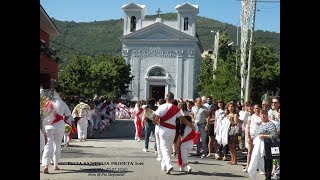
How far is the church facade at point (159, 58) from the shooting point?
73.4m

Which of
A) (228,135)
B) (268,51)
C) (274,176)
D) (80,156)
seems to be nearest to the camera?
(274,176)

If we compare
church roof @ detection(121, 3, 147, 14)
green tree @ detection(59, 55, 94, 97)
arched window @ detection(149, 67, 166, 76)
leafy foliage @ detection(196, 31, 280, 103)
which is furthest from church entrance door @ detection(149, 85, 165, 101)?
green tree @ detection(59, 55, 94, 97)

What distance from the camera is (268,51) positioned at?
148 feet

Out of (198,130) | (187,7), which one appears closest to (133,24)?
(187,7)

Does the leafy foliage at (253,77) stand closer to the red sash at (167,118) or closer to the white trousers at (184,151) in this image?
the white trousers at (184,151)

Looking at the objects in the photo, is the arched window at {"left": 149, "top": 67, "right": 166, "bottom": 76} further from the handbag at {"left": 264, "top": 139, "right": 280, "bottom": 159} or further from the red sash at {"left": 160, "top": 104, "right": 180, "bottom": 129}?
the handbag at {"left": 264, "top": 139, "right": 280, "bottom": 159}

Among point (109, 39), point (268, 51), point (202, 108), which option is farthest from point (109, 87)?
point (109, 39)

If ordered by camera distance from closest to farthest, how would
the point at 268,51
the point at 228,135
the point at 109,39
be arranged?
1. the point at 228,135
2. the point at 268,51
3. the point at 109,39

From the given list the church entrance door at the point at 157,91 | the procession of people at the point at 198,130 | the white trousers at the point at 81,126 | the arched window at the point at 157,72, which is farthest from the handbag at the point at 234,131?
the arched window at the point at 157,72

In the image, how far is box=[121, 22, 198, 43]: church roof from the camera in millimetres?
73500

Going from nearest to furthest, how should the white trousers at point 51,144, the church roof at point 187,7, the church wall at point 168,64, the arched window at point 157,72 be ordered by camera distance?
the white trousers at point 51,144 → the church wall at point 168,64 → the arched window at point 157,72 → the church roof at point 187,7
